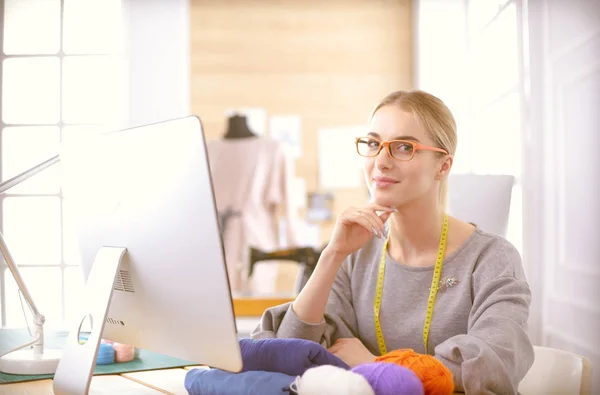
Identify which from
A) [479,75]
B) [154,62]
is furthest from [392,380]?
[154,62]

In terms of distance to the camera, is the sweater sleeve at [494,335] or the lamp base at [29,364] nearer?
the sweater sleeve at [494,335]

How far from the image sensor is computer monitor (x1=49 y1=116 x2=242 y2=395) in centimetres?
90

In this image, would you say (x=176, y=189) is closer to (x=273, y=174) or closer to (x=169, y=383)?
(x=169, y=383)

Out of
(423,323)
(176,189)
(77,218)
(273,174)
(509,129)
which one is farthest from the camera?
(273,174)

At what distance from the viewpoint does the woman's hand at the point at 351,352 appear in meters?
1.28

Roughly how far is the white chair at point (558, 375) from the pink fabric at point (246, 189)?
217cm

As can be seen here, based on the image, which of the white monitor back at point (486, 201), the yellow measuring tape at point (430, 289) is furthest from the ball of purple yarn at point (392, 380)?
the white monitor back at point (486, 201)

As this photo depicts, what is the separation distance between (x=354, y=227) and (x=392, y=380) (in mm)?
493

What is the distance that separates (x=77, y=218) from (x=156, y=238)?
0.27 meters

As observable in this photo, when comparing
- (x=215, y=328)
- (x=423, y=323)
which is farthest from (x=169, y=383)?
(x=423, y=323)

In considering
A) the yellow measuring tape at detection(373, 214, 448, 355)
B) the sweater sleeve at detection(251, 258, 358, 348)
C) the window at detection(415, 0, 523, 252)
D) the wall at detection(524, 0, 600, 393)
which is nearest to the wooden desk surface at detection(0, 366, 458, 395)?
the sweater sleeve at detection(251, 258, 358, 348)

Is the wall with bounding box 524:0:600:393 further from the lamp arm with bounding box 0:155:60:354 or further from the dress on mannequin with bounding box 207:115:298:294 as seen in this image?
the dress on mannequin with bounding box 207:115:298:294

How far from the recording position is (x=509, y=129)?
2553mm

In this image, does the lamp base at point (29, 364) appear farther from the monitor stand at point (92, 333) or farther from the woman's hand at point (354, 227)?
the woman's hand at point (354, 227)
